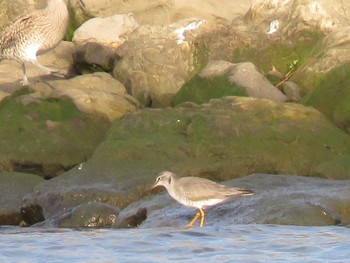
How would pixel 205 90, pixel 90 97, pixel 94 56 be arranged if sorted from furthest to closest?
pixel 94 56, pixel 205 90, pixel 90 97

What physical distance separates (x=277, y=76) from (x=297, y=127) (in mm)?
2909

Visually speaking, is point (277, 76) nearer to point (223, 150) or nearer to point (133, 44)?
point (133, 44)

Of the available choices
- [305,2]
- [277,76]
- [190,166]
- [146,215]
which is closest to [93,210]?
[146,215]

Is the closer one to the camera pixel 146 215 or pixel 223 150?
pixel 146 215

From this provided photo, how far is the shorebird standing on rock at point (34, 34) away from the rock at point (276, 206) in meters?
4.88

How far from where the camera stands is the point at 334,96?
14570 millimetres

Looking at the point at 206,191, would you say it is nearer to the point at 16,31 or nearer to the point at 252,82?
the point at 252,82

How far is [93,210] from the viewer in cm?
1203

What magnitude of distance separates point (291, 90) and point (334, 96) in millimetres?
1233

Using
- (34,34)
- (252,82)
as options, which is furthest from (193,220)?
(34,34)

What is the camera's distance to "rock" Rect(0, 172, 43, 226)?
1309 cm

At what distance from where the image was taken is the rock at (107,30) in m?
19.2

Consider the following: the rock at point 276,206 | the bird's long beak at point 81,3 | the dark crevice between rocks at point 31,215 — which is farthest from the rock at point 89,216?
the bird's long beak at point 81,3

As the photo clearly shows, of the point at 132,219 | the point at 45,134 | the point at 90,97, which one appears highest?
the point at 90,97
